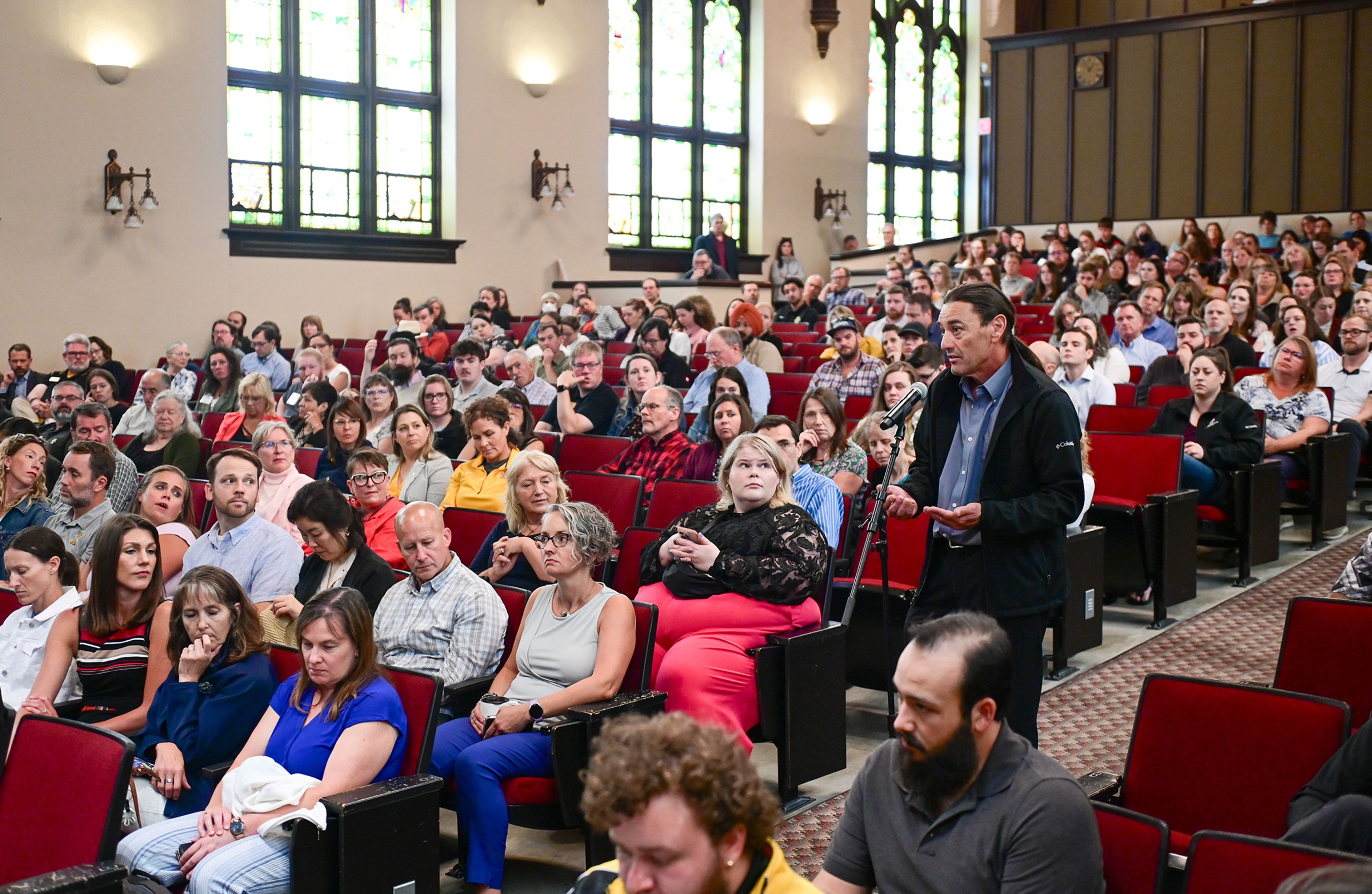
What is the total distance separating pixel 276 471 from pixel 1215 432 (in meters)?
3.85

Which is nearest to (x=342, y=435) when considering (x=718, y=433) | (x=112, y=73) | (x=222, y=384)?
(x=718, y=433)

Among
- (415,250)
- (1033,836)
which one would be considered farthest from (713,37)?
(1033,836)

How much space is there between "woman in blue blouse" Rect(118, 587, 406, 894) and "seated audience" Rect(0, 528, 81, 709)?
87 centimetres

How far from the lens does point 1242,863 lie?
175cm

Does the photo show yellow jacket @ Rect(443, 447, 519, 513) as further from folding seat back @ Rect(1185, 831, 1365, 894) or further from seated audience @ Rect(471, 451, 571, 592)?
folding seat back @ Rect(1185, 831, 1365, 894)

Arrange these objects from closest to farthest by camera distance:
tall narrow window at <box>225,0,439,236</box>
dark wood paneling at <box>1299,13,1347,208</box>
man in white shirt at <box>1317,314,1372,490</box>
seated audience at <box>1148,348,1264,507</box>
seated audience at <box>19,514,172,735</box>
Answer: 1. seated audience at <box>19,514,172,735</box>
2. seated audience at <box>1148,348,1264,507</box>
3. man in white shirt at <box>1317,314,1372,490</box>
4. tall narrow window at <box>225,0,439,236</box>
5. dark wood paneling at <box>1299,13,1347,208</box>

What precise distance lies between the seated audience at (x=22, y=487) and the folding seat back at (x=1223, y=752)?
4.04m

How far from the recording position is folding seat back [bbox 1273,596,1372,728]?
2.77 m

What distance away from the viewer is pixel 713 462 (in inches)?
197

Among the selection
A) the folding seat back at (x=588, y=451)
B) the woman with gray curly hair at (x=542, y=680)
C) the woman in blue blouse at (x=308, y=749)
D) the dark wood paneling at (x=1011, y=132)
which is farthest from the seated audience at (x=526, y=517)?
the dark wood paneling at (x=1011, y=132)

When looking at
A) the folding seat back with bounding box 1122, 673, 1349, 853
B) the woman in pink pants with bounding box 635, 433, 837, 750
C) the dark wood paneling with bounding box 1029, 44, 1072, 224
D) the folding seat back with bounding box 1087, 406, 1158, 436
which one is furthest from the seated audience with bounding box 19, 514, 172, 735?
the dark wood paneling with bounding box 1029, 44, 1072, 224

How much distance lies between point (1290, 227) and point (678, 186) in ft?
22.0

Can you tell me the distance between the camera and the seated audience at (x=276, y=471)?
194 inches

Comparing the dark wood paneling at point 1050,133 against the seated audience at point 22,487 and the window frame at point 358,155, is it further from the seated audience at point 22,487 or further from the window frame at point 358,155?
the seated audience at point 22,487
